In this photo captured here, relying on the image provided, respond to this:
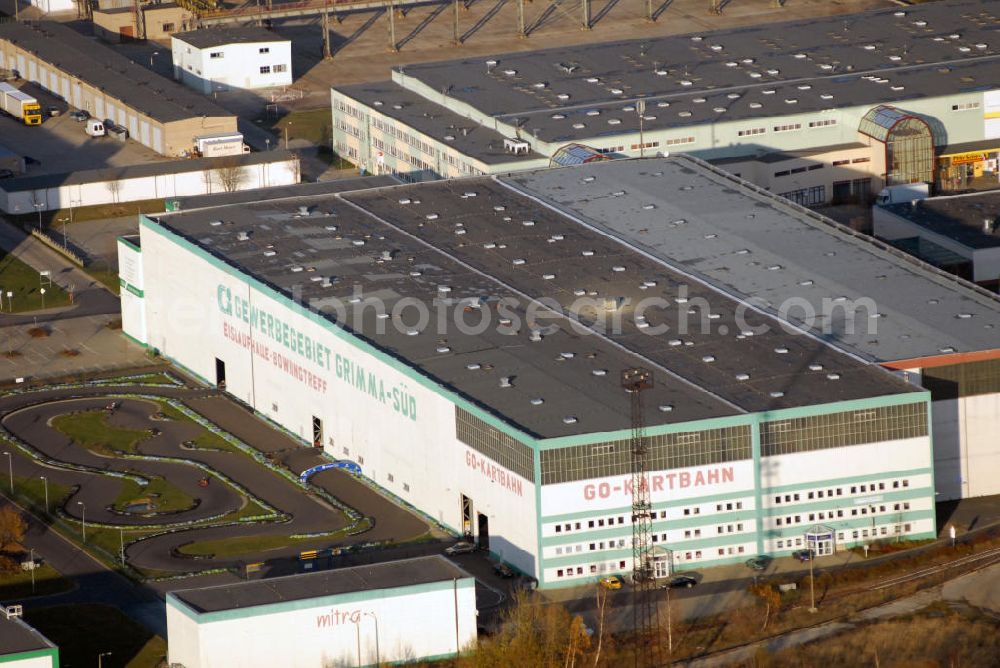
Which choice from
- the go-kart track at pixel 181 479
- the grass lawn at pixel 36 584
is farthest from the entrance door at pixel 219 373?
the grass lawn at pixel 36 584

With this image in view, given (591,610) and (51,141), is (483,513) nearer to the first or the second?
(591,610)

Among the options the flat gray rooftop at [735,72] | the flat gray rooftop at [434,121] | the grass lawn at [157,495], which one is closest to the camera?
the grass lawn at [157,495]

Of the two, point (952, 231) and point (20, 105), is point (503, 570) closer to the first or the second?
point (952, 231)

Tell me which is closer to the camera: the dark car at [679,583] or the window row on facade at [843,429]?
the dark car at [679,583]

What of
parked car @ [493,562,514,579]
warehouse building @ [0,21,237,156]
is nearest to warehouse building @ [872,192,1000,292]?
parked car @ [493,562,514,579]

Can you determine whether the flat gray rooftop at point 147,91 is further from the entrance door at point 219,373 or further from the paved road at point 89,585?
the paved road at point 89,585

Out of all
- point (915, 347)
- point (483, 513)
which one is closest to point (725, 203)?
point (915, 347)

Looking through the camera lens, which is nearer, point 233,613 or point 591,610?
point 233,613
